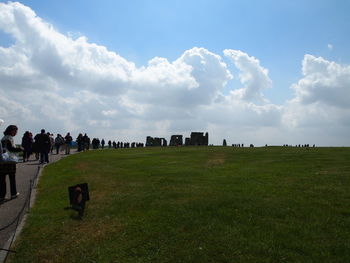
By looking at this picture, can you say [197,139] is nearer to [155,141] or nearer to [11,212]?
[155,141]

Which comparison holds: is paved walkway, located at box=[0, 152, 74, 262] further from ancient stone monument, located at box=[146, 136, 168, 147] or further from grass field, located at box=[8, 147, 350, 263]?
ancient stone monument, located at box=[146, 136, 168, 147]

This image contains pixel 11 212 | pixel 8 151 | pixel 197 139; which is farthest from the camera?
pixel 197 139

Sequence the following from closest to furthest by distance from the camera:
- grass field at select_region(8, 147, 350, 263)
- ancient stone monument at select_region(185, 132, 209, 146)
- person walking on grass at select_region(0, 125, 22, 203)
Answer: grass field at select_region(8, 147, 350, 263) → person walking on grass at select_region(0, 125, 22, 203) → ancient stone monument at select_region(185, 132, 209, 146)

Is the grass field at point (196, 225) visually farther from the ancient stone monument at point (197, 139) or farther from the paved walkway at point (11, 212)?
the ancient stone monument at point (197, 139)

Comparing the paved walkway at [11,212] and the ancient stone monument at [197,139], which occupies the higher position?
the ancient stone monument at [197,139]

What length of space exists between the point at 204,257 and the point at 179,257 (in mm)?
463

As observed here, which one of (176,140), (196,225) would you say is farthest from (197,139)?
(196,225)

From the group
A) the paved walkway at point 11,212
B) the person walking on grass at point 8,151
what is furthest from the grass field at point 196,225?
the person walking on grass at point 8,151

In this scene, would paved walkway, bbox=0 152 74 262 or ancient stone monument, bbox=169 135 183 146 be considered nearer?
paved walkway, bbox=0 152 74 262

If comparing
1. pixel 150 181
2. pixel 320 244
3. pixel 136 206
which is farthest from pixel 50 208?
pixel 320 244

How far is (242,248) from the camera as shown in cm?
631

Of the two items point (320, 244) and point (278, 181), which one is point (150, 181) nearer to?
point (278, 181)

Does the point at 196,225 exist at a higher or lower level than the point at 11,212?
higher

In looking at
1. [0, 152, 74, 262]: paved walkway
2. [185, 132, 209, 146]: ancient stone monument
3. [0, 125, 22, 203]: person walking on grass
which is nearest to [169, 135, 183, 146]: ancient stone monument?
[185, 132, 209, 146]: ancient stone monument
